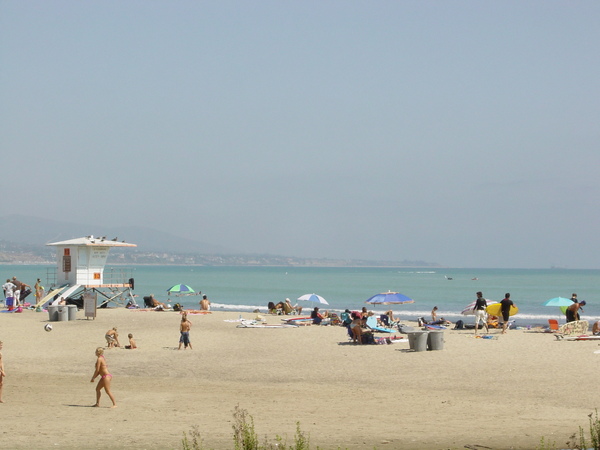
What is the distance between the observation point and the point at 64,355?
66.3ft

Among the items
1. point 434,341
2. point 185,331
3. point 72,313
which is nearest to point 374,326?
point 434,341

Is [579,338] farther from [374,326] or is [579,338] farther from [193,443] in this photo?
[193,443]

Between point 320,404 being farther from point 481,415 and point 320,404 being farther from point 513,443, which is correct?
point 513,443

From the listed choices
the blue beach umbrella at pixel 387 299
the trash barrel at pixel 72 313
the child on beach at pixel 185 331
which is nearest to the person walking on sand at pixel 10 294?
the trash barrel at pixel 72 313

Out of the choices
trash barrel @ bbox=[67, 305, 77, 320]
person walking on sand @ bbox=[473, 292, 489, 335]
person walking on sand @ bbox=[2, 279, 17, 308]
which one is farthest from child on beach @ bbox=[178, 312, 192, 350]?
person walking on sand @ bbox=[2, 279, 17, 308]

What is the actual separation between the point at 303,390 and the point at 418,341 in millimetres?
5879

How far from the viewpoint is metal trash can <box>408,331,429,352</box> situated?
66.8ft

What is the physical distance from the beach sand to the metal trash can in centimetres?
35

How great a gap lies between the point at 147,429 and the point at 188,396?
3003mm

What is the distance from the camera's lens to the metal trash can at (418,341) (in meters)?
20.4

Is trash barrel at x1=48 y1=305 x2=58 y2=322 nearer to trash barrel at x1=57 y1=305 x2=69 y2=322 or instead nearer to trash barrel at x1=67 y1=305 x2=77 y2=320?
trash barrel at x1=57 y1=305 x2=69 y2=322

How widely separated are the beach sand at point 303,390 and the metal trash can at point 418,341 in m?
0.35

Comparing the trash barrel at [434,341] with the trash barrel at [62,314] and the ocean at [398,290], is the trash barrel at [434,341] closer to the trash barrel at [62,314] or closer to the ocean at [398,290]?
the trash barrel at [62,314]

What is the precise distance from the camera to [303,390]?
15.4m
